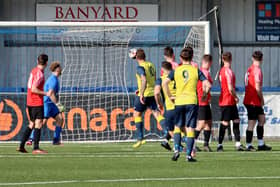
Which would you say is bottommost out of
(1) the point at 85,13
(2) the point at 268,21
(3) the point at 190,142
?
(3) the point at 190,142

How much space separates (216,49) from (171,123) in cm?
1952

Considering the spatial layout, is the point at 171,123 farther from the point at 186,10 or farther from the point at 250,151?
the point at 186,10

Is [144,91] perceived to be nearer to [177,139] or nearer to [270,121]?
[177,139]

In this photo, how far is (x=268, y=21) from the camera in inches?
1539

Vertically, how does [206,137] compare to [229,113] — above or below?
below

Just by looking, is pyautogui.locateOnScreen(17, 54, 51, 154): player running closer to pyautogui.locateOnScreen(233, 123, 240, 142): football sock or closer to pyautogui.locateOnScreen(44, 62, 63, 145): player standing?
pyautogui.locateOnScreen(44, 62, 63, 145): player standing

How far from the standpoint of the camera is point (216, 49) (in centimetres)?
3784

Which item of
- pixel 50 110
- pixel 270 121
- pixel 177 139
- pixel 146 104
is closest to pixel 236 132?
pixel 146 104

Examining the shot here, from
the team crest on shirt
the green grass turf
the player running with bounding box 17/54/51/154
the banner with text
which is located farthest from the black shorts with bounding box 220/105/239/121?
the banner with text

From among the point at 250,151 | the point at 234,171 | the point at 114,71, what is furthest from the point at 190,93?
the point at 114,71

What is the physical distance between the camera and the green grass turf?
12242 mm

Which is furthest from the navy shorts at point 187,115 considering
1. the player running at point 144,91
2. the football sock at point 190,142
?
the player running at point 144,91

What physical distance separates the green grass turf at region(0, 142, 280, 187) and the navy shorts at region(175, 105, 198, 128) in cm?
62

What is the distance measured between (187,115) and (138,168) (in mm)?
1777
